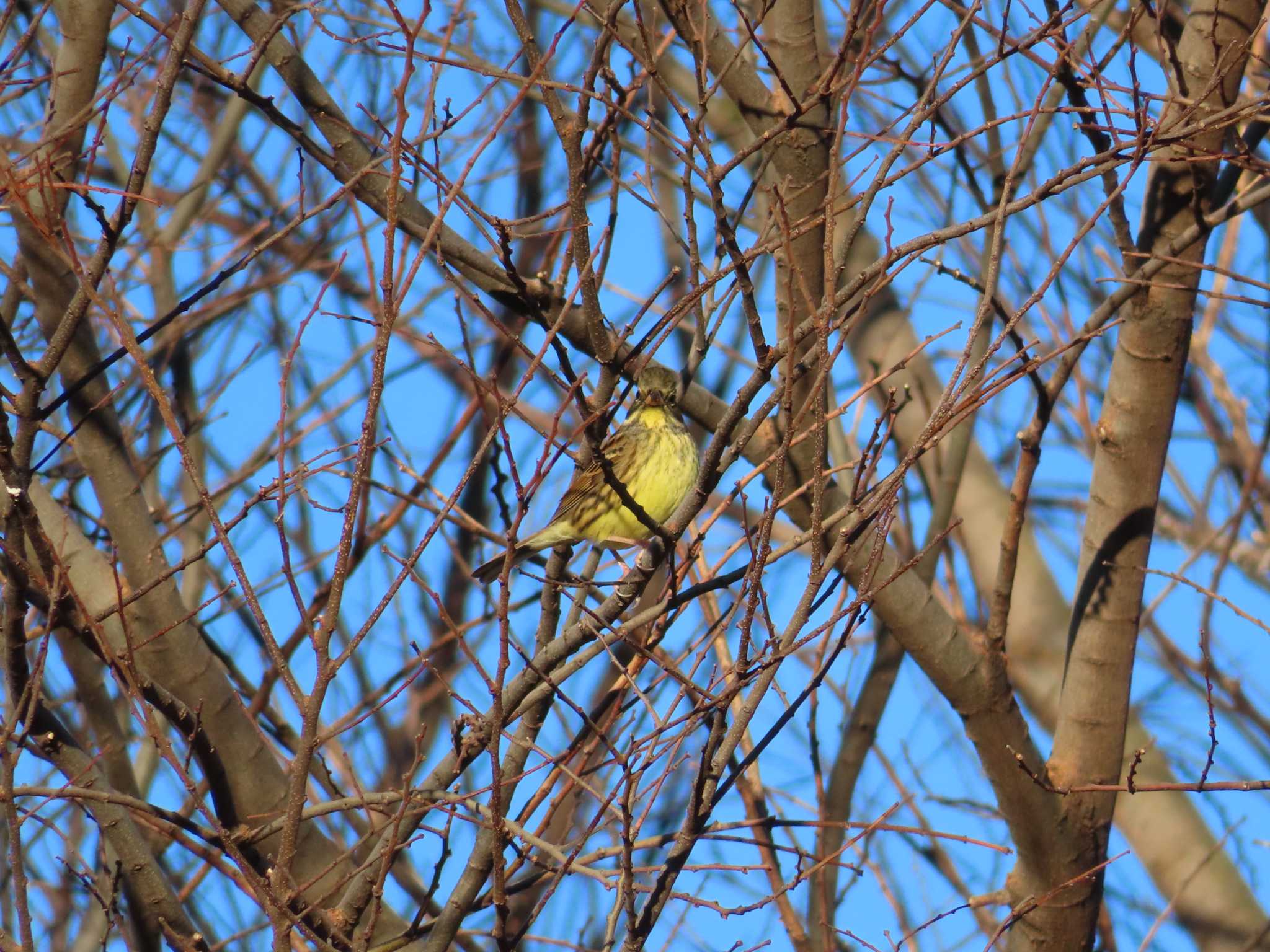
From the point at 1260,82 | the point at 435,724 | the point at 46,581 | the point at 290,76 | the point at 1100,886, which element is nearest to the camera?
the point at 46,581

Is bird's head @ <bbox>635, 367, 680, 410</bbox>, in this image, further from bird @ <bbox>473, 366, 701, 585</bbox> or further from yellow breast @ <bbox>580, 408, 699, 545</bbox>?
yellow breast @ <bbox>580, 408, 699, 545</bbox>

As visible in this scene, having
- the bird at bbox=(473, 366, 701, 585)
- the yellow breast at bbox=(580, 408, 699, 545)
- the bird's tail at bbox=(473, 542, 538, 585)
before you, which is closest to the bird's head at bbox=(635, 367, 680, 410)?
the bird at bbox=(473, 366, 701, 585)

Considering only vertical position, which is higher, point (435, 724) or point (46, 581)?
point (435, 724)

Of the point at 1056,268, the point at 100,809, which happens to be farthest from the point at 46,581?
the point at 1056,268

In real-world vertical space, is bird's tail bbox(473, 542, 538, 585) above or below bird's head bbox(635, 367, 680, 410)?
below

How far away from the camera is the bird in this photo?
245 inches

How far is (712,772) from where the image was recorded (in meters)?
3.54

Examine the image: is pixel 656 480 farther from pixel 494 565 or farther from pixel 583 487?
pixel 494 565

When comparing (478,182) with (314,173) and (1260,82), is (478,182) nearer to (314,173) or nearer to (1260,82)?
(314,173)

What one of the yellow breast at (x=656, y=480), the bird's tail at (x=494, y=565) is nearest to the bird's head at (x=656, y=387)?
the yellow breast at (x=656, y=480)

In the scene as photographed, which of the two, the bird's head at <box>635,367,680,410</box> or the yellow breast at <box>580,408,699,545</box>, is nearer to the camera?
the bird's head at <box>635,367,680,410</box>

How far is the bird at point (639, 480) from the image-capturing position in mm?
6230

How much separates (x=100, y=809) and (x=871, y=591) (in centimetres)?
255

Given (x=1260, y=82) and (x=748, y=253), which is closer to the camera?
(x=748, y=253)
